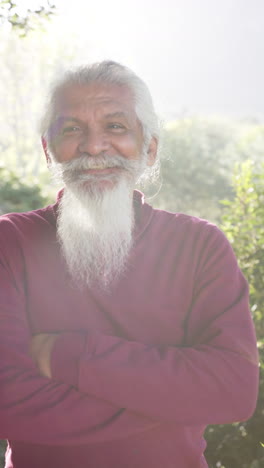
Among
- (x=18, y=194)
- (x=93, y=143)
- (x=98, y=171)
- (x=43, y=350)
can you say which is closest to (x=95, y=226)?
(x=98, y=171)

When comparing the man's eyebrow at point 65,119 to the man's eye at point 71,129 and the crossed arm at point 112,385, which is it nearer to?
the man's eye at point 71,129

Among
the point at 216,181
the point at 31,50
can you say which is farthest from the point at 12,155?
the point at 216,181

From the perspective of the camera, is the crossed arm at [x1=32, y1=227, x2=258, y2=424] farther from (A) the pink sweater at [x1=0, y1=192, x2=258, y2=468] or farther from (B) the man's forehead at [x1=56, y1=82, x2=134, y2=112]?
(B) the man's forehead at [x1=56, y1=82, x2=134, y2=112]

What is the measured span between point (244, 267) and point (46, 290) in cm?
192

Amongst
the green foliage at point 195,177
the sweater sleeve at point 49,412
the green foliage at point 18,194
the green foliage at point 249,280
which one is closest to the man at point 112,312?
the sweater sleeve at point 49,412

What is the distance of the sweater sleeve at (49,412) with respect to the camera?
170 cm

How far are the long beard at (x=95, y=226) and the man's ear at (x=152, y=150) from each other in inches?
4.7

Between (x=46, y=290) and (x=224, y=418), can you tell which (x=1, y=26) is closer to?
(x=46, y=290)

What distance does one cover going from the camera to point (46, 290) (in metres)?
2.06

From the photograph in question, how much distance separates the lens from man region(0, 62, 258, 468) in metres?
1.72

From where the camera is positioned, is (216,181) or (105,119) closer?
(105,119)

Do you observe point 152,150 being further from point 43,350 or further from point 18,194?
point 18,194

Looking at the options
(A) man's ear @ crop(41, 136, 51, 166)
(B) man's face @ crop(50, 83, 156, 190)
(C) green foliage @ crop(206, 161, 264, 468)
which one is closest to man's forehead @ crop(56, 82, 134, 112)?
(B) man's face @ crop(50, 83, 156, 190)

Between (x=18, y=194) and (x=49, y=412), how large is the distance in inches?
295
